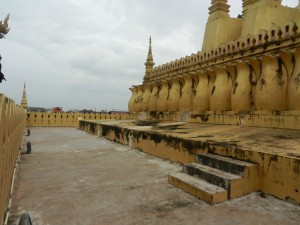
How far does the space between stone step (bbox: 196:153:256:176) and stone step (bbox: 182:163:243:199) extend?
0.24 feet

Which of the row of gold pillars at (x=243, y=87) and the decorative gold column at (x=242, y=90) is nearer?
the row of gold pillars at (x=243, y=87)

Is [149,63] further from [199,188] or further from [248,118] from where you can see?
[199,188]

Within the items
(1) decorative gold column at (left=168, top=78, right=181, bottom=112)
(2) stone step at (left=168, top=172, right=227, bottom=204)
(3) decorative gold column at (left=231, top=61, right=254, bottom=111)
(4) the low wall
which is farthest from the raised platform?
(1) decorative gold column at (left=168, top=78, right=181, bottom=112)

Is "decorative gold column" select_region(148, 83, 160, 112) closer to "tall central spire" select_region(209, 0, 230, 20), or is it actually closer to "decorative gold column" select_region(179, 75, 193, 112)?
"decorative gold column" select_region(179, 75, 193, 112)

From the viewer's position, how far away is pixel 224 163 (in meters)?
3.83

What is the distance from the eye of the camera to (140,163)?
566 centimetres

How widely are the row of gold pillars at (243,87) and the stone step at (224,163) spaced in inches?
102

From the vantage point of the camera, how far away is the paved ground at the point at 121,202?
2818 mm

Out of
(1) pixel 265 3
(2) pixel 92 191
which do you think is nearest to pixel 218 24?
(1) pixel 265 3

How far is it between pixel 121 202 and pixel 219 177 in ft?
4.29

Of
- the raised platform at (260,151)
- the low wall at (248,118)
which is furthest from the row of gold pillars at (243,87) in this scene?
the raised platform at (260,151)

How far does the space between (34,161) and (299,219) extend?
5120 millimetres

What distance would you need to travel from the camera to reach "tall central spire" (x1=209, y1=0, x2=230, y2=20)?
12734mm

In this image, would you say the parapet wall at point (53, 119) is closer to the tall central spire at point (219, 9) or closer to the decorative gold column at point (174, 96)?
the decorative gold column at point (174, 96)
